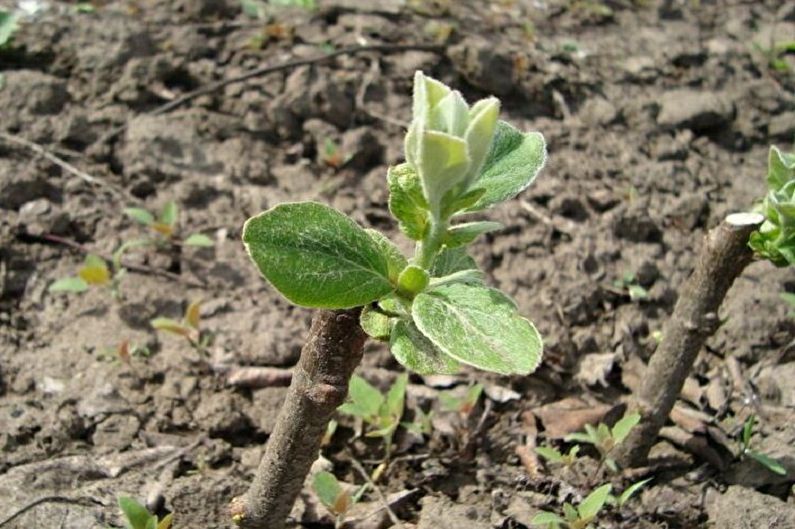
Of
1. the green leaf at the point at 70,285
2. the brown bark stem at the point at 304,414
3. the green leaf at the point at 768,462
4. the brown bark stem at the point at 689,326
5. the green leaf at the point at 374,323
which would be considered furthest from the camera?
the green leaf at the point at 70,285

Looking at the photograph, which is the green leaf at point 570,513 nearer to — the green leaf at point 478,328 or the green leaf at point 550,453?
the green leaf at point 550,453

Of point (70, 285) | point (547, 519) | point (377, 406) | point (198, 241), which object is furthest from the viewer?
point (198, 241)

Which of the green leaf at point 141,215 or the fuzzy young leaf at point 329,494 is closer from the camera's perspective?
the fuzzy young leaf at point 329,494

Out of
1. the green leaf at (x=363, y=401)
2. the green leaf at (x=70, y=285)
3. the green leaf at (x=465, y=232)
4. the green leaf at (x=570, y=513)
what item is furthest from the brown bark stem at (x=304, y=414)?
the green leaf at (x=70, y=285)

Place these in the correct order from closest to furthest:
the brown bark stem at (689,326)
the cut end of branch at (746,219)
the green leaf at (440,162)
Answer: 1. the green leaf at (440,162)
2. the cut end of branch at (746,219)
3. the brown bark stem at (689,326)

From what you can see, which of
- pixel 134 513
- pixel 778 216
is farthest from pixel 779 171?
pixel 134 513

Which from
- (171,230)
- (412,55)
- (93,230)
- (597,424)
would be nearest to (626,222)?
(597,424)

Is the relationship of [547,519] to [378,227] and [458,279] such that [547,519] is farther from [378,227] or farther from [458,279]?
[378,227]
